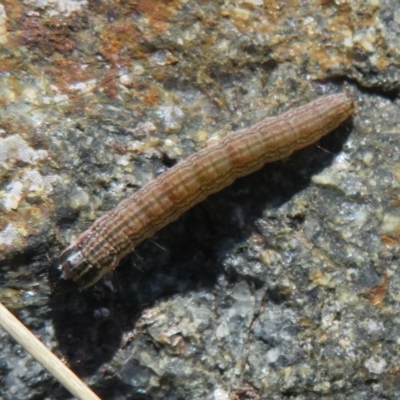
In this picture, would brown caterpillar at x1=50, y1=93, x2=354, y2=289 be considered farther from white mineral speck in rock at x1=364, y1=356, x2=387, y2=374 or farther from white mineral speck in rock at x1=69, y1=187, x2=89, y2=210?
white mineral speck in rock at x1=364, y1=356, x2=387, y2=374

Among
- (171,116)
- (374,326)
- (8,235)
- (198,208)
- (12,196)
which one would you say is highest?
(171,116)

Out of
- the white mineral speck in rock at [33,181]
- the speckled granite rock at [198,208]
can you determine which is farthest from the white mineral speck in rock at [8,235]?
the white mineral speck in rock at [33,181]

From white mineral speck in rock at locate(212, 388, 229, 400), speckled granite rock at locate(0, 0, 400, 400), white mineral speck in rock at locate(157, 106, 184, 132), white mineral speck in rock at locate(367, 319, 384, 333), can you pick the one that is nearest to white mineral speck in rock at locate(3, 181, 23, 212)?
speckled granite rock at locate(0, 0, 400, 400)

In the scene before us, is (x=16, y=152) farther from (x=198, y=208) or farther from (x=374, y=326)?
(x=374, y=326)

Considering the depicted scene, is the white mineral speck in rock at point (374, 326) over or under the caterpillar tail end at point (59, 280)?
under

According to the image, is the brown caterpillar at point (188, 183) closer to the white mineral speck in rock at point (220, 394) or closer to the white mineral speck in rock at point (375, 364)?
the white mineral speck in rock at point (220, 394)

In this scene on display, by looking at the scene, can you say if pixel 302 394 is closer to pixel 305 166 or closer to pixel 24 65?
pixel 305 166

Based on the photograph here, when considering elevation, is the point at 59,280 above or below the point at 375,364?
above

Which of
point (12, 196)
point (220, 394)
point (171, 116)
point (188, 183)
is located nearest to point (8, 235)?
point (12, 196)
